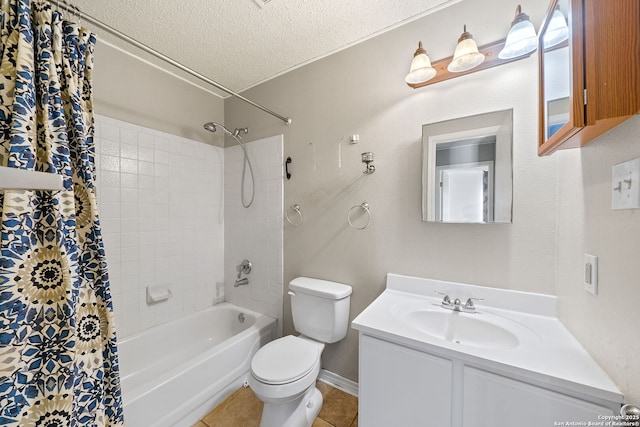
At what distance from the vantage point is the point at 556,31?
822 mm

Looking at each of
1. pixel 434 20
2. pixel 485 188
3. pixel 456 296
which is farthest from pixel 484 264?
pixel 434 20

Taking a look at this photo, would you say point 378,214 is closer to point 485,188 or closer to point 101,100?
point 485,188

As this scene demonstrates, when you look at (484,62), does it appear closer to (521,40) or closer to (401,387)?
(521,40)

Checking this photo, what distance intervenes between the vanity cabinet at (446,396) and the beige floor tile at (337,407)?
50cm

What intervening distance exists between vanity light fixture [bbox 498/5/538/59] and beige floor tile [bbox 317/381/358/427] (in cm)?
215

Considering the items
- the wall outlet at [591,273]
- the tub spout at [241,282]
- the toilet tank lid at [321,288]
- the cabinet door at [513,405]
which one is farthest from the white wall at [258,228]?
the wall outlet at [591,273]

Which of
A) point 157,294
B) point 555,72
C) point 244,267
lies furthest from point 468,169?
point 157,294

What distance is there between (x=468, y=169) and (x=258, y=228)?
1631 mm

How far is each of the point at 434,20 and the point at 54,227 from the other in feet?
6.59

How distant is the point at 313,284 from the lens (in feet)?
5.43

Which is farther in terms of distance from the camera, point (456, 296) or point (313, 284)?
point (313, 284)

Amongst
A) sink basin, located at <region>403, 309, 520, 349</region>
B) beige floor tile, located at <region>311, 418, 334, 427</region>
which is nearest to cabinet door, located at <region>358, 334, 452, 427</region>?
sink basin, located at <region>403, 309, 520, 349</region>

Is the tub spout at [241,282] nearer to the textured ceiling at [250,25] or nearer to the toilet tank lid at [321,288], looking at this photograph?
the toilet tank lid at [321,288]

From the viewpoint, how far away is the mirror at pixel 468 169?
1183 mm
